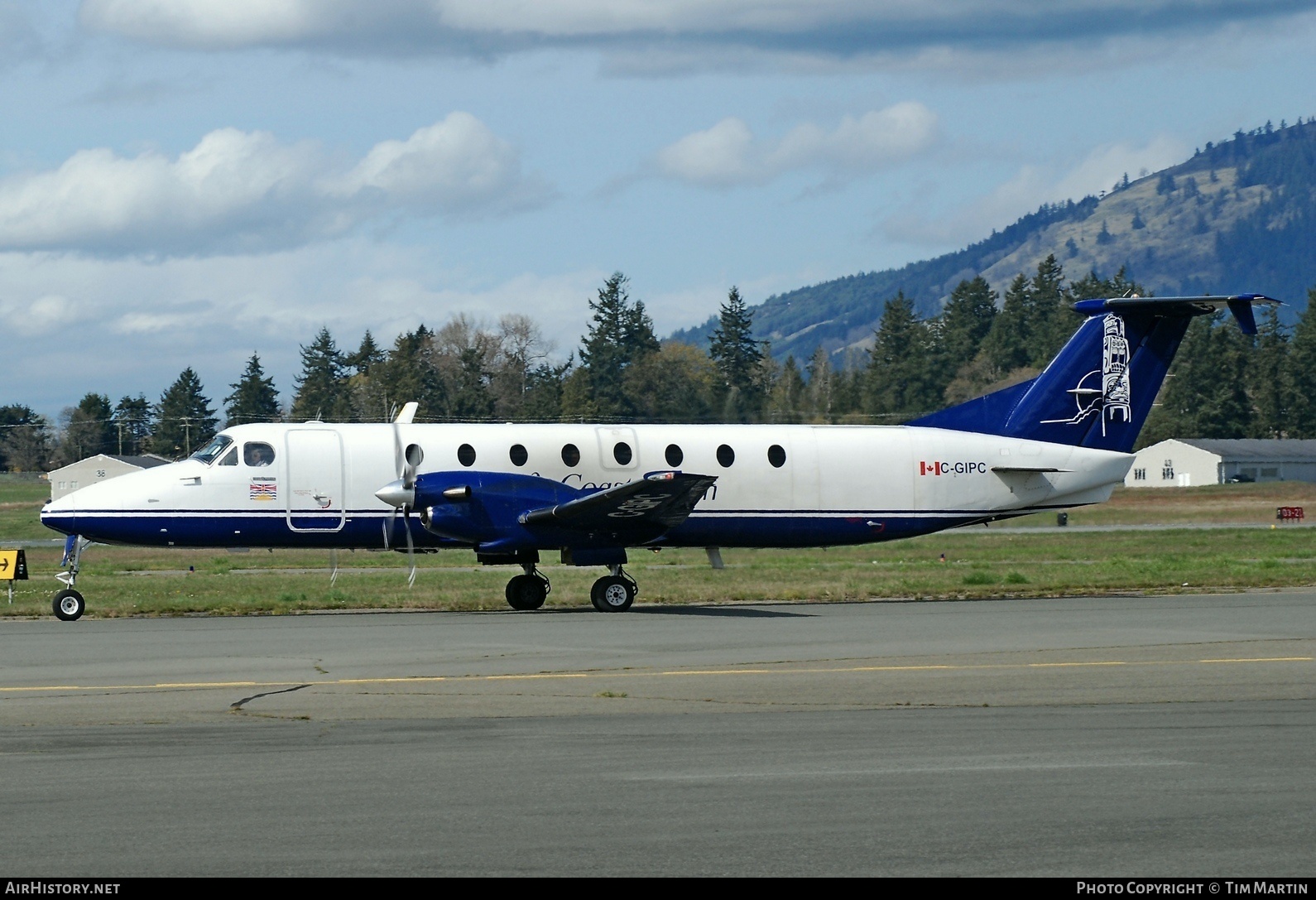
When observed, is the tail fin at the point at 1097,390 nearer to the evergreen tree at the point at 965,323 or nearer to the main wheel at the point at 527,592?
the main wheel at the point at 527,592

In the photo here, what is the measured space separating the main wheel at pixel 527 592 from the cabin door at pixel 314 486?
10.2 feet

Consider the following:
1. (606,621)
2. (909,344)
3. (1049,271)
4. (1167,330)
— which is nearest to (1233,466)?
(909,344)

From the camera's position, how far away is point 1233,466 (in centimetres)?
10406

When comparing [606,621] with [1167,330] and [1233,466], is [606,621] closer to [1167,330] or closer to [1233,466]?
[1167,330]

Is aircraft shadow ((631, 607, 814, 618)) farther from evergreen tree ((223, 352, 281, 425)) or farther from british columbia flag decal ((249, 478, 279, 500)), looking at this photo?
evergreen tree ((223, 352, 281, 425))

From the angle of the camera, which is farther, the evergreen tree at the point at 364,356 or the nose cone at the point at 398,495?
the evergreen tree at the point at 364,356

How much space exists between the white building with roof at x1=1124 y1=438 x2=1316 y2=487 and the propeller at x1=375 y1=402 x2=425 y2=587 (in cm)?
8954

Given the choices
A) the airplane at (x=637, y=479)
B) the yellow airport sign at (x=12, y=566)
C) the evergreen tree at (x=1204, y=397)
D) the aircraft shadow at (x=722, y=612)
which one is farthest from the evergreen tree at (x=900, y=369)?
the yellow airport sign at (x=12, y=566)

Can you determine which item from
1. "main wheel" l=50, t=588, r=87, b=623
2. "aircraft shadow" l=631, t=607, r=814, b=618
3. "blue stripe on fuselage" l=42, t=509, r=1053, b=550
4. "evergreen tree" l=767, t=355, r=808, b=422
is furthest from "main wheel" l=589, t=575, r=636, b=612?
"evergreen tree" l=767, t=355, r=808, b=422

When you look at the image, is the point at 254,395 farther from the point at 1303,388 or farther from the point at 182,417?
the point at 1303,388

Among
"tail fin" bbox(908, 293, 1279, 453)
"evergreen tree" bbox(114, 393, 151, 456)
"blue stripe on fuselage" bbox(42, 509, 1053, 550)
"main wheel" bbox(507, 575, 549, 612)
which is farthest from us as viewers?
"evergreen tree" bbox(114, 393, 151, 456)

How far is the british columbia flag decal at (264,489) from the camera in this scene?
23375 millimetres

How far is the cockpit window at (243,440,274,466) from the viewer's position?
2347 cm

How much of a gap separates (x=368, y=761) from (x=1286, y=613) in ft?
53.6
